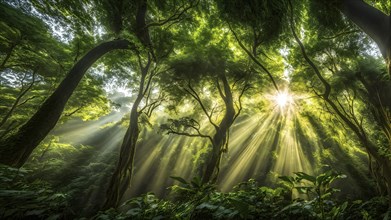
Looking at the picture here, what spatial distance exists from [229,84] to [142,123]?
468cm

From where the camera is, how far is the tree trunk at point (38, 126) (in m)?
4.36

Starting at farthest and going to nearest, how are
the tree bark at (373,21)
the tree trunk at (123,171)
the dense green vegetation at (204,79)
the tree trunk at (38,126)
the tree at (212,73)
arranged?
the tree at (212,73) → the tree trunk at (123,171) → the tree trunk at (38,126) → the tree bark at (373,21) → the dense green vegetation at (204,79)

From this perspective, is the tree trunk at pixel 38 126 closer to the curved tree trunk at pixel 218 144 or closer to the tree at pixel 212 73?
the tree at pixel 212 73

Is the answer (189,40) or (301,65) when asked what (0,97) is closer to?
(189,40)

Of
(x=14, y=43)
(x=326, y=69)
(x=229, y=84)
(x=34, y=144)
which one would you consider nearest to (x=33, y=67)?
(x=14, y=43)

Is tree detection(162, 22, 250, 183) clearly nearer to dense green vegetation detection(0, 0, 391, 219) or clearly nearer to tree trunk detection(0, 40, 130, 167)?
dense green vegetation detection(0, 0, 391, 219)

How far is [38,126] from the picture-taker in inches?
191

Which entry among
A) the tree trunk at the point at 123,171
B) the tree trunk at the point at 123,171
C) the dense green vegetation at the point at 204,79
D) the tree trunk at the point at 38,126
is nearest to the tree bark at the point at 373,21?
the dense green vegetation at the point at 204,79

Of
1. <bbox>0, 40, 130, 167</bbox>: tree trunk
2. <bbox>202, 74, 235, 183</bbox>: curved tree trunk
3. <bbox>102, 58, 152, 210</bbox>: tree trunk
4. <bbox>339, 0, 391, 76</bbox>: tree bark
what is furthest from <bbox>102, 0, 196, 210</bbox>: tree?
<bbox>339, 0, 391, 76</bbox>: tree bark

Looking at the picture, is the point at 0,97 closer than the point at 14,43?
No

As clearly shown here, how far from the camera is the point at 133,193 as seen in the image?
70.7 feet

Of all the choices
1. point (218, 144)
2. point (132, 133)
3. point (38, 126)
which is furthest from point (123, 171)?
point (218, 144)

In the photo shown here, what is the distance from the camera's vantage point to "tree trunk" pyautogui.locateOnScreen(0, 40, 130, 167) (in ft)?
14.3

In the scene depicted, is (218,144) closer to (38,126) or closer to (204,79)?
(204,79)
